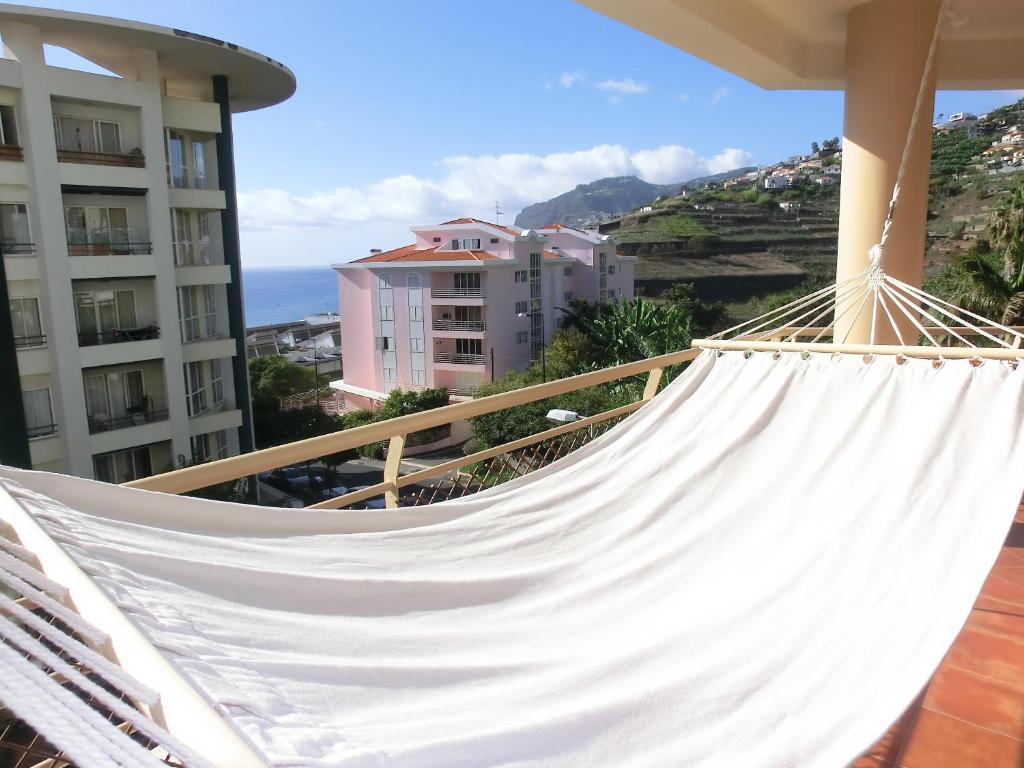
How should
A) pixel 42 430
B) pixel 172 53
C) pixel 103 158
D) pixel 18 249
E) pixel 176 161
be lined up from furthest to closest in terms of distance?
pixel 176 161
pixel 172 53
pixel 103 158
pixel 42 430
pixel 18 249

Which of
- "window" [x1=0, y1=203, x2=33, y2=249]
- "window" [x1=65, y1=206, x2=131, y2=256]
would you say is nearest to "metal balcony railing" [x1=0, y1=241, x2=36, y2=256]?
"window" [x1=0, y1=203, x2=33, y2=249]

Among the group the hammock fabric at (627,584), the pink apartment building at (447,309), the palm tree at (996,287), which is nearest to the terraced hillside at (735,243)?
the pink apartment building at (447,309)

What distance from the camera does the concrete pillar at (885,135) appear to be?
269cm

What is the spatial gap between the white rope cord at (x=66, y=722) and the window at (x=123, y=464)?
1519cm

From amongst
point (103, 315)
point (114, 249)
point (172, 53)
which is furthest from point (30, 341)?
point (172, 53)

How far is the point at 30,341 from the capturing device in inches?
507

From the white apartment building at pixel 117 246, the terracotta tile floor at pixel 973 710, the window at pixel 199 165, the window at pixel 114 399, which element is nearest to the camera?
the terracotta tile floor at pixel 973 710

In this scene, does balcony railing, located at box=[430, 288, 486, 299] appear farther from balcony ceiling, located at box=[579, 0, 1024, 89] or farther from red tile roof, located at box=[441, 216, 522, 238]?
balcony ceiling, located at box=[579, 0, 1024, 89]

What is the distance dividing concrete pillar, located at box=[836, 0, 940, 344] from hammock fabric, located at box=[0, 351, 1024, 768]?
4.29 feet

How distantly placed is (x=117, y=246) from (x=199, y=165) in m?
2.82

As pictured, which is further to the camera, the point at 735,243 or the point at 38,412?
the point at 735,243

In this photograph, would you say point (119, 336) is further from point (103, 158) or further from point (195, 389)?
point (103, 158)

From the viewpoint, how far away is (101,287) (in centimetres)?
1362

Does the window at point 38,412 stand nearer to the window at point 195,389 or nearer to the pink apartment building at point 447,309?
the window at point 195,389
